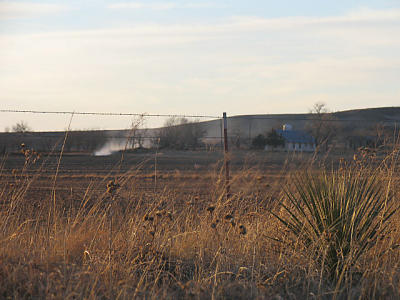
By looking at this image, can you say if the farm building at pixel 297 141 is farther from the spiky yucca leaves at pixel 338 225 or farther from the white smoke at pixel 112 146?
the white smoke at pixel 112 146

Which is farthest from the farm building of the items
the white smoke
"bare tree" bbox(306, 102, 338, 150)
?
the white smoke

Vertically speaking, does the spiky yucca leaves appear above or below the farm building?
below

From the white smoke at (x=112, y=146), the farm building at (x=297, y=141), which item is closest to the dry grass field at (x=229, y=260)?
the farm building at (x=297, y=141)

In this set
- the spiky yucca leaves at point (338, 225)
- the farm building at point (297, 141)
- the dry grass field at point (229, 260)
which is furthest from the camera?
the farm building at point (297, 141)

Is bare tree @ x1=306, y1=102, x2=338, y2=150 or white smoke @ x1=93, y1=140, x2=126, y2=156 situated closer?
bare tree @ x1=306, y1=102, x2=338, y2=150

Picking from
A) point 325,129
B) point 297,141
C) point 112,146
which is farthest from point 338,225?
point 297,141

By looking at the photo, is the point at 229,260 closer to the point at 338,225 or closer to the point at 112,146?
the point at 338,225

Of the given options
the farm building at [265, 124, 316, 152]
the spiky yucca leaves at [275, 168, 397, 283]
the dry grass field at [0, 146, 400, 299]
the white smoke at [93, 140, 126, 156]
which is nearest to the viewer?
the dry grass field at [0, 146, 400, 299]

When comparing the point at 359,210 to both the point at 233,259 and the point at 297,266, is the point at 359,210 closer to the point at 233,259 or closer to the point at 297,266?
the point at 297,266

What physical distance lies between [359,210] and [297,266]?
2.78ft

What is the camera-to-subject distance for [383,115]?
11644 cm

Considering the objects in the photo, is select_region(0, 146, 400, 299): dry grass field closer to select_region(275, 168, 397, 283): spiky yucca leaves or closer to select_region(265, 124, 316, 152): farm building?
select_region(275, 168, 397, 283): spiky yucca leaves

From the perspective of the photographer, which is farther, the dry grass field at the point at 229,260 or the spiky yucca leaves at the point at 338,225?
the spiky yucca leaves at the point at 338,225

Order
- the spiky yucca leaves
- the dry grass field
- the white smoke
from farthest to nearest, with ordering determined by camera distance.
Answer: the white smoke → the spiky yucca leaves → the dry grass field
